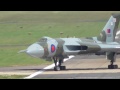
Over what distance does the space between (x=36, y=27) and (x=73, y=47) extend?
136ft

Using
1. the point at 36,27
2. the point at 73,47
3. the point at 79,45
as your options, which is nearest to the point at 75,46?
the point at 73,47

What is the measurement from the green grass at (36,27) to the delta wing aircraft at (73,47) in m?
7.05

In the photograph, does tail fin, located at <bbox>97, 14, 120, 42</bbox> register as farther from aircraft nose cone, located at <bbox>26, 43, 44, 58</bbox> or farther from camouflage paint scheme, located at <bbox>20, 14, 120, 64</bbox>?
aircraft nose cone, located at <bbox>26, 43, 44, 58</bbox>

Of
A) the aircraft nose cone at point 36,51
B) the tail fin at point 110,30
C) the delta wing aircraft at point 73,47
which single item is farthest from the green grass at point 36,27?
the tail fin at point 110,30

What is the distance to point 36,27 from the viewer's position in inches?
3268

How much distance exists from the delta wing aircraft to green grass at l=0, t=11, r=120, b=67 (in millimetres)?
7051

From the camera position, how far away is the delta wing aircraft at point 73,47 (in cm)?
4039

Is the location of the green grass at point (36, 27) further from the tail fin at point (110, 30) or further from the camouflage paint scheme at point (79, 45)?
the tail fin at point (110, 30)

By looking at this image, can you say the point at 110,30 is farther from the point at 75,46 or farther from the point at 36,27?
the point at 36,27

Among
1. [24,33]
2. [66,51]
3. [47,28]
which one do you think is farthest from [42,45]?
[47,28]
